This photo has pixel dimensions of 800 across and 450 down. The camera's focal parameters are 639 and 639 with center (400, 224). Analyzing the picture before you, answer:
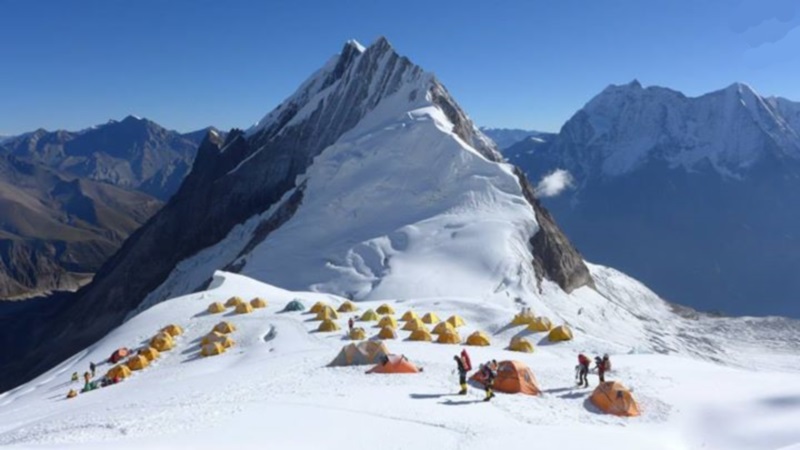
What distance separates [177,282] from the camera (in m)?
127

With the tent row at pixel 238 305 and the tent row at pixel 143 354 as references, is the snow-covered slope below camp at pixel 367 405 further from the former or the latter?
the tent row at pixel 238 305

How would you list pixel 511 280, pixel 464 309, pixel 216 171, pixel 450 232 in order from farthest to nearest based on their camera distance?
1. pixel 216 171
2. pixel 450 232
3. pixel 511 280
4. pixel 464 309

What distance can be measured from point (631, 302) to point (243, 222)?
80132mm

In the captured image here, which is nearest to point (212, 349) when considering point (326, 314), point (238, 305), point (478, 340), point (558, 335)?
point (326, 314)

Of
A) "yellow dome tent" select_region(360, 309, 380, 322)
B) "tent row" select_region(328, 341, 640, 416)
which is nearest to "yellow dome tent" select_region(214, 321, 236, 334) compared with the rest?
"yellow dome tent" select_region(360, 309, 380, 322)

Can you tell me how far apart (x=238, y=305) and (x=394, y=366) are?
26.2 metres

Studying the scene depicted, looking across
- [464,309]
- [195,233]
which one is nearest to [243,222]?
[195,233]

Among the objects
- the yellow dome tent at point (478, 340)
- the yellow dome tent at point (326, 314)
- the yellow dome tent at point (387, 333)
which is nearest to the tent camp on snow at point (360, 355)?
the yellow dome tent at point (387, 333)

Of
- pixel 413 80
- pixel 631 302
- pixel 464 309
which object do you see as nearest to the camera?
pixel 464 309

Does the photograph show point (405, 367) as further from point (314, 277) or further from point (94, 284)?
point (94, 284)

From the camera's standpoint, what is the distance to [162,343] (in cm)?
4981

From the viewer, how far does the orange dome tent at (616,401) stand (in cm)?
3244

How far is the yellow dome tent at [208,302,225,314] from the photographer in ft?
193

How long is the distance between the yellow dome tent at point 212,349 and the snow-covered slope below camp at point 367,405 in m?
0.82
